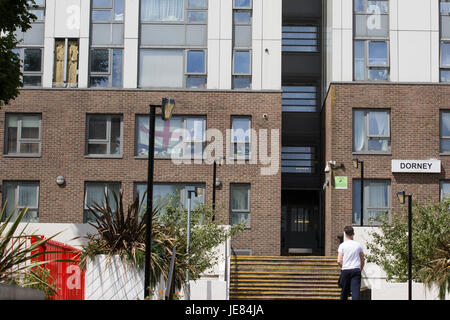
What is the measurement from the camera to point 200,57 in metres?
27.9

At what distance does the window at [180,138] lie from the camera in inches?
1088

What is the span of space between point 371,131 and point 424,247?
10.2 m

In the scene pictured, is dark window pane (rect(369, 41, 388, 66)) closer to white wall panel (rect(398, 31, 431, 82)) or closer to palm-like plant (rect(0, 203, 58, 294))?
white wall panel (rect(398, 31, 431, 82))

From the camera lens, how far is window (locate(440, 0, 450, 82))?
90.6ft

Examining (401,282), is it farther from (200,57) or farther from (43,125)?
(43,125)

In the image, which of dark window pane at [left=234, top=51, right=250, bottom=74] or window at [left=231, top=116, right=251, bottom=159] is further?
dark window pane at [left=234, top=51, right=250, bottom=74]

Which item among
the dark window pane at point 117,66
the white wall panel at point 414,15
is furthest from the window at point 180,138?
the white wall panel at point 414,15

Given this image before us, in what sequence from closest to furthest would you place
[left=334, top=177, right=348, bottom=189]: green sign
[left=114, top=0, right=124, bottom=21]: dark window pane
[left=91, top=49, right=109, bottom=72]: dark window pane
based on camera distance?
[left=334, top=177, right=348, bottom=189]: green sign < [left=91, top=49, right=109, bottom=72]: dark window pane < [left=114, top=0, right=124, bottom=21]: dark window pane

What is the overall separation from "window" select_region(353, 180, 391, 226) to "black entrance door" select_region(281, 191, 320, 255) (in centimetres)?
711

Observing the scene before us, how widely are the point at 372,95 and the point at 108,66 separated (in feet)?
34.6

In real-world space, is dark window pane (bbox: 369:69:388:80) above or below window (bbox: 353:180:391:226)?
above

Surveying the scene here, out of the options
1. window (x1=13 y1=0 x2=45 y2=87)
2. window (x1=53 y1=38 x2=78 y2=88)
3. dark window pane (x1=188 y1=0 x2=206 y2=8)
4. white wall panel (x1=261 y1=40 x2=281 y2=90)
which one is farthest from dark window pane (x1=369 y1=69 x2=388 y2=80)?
window (x1=13 y1=0 x2=45 y2=87)

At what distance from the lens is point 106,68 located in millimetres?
28078
